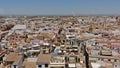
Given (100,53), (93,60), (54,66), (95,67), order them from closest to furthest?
1. (54,66)
2. (95,67)
3. (93,60)
4. (100,53)

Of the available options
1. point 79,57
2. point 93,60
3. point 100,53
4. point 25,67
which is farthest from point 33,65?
point 100,53

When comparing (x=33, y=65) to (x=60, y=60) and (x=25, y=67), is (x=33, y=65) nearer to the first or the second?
(x=25, y=67)

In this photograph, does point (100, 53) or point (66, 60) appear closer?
point (66, 60)

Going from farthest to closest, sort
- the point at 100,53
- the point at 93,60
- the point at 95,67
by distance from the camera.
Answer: the point at 100,53 < the point at 93,60 < the point at 95,67

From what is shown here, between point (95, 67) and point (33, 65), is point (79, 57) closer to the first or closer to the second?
point (95, 67)

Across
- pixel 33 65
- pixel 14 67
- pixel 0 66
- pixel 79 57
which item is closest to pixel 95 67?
pixel 79 57

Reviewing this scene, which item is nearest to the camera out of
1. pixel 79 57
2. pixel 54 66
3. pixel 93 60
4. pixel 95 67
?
pixel 54 66

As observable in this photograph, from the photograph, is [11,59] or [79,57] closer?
[11,59]

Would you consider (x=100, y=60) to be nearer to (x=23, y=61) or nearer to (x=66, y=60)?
(x=66, y=60)

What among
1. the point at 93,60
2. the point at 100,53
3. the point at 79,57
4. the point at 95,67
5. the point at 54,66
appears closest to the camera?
the point at 54,66
